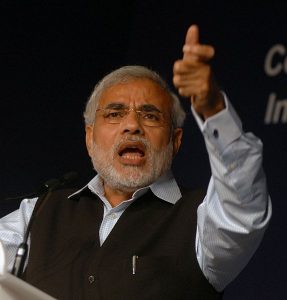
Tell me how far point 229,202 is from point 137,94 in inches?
27.4

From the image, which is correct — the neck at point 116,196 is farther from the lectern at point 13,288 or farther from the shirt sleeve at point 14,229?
the lectern at point 13,288

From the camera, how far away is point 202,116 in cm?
151

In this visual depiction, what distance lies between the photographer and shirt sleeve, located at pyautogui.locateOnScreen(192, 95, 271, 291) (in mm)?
1522

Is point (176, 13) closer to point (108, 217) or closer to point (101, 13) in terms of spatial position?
point (101, 13)

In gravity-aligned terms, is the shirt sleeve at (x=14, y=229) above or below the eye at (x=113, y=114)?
below

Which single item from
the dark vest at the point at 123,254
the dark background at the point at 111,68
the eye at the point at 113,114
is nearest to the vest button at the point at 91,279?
the dark vest at the point at 123,254

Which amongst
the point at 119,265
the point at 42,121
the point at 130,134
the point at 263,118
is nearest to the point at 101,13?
the point at 42,121

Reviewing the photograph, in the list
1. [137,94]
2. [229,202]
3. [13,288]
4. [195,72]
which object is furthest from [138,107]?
[13,288]

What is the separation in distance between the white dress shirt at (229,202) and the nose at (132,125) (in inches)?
15.6

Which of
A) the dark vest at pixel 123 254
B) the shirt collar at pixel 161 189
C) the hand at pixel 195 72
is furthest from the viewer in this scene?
the shirt collar at pixel 161 189

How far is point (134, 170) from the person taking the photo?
2.14 metres

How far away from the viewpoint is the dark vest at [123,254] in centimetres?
191

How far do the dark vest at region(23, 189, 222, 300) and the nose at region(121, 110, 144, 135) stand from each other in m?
0.19

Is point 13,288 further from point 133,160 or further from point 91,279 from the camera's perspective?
point 133,160
